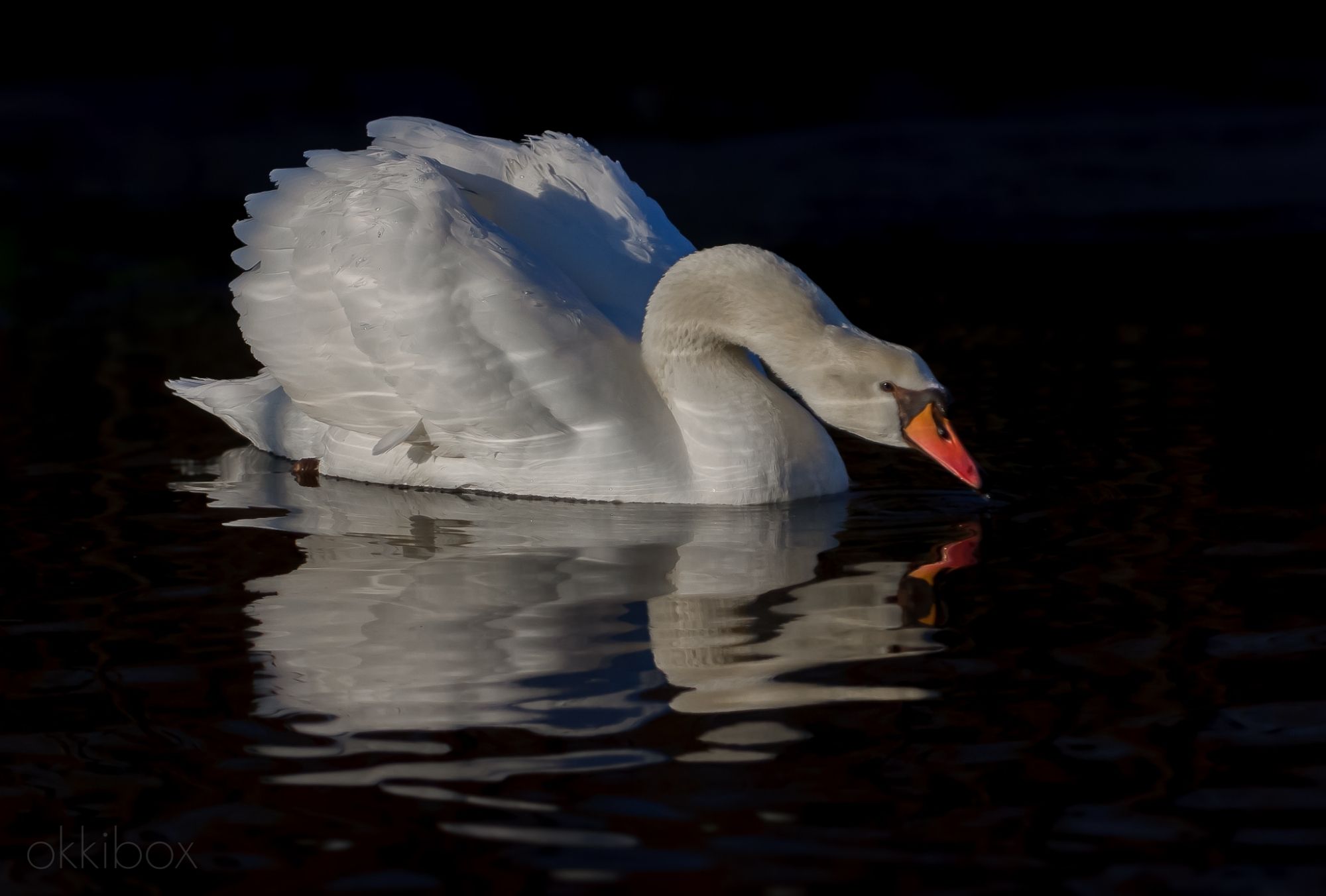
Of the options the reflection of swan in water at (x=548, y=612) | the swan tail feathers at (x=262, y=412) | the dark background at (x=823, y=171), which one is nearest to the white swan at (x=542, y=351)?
the reflection of swan in water at (x=548, y=612)

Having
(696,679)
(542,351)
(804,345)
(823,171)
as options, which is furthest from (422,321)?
(823,171)

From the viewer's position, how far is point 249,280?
25.3ft

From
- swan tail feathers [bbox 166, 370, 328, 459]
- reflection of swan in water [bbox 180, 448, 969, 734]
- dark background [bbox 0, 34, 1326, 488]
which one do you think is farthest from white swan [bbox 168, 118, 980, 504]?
dark background [bbox 0, 34, 1326, 488]

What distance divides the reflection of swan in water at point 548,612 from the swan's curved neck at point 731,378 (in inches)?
5.2

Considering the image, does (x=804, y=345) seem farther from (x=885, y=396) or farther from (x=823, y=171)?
(x=823, y=171)

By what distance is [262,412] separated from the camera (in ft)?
27.3

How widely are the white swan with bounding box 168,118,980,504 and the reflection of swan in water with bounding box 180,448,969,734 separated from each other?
0.17 metres

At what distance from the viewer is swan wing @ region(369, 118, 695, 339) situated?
298 inches

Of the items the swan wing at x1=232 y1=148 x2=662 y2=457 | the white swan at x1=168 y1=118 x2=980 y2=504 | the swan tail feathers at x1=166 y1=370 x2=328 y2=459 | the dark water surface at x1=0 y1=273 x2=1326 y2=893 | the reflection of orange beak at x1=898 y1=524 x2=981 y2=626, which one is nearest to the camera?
the dark water surface at x1=0 y1=273 x2=1326 y2=893

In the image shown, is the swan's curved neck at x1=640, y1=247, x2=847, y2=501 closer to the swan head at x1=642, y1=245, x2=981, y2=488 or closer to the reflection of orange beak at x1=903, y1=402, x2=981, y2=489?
the swan head at x1=642, y1=245, x2=981, y2=488

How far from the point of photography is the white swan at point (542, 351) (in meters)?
6.69

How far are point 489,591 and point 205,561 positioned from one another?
112 cm

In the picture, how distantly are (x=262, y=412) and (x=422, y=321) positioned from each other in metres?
1.68

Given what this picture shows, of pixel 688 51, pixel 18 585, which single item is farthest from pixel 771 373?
pixel 688 51
